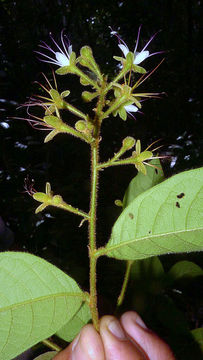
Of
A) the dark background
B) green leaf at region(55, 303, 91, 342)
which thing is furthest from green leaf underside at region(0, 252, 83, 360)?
the dark background

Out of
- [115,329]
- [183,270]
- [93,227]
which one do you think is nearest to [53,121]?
[93,227]

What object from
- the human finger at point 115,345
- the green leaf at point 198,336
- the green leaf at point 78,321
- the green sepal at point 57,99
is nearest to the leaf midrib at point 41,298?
the human finger at point 115,345

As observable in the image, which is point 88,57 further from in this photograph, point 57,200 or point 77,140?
point 77,140

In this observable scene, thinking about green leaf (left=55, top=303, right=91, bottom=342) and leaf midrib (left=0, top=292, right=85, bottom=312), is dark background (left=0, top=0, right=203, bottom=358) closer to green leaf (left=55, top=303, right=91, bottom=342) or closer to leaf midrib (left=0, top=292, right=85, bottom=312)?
green leaf (left=55, top=303, right=91, bottom=342)

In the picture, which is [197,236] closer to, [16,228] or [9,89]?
[16,228]

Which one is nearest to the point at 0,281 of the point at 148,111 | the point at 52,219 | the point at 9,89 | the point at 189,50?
the point at 52,219

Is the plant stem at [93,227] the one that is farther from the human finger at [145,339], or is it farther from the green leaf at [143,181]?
the green leaf at [143,181]
